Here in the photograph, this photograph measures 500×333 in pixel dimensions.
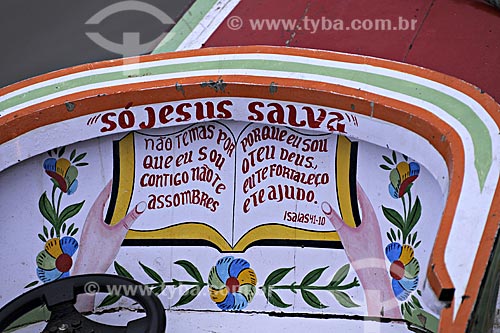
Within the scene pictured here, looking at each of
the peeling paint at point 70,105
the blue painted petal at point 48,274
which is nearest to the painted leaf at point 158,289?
the blue painted petal at point 48,274

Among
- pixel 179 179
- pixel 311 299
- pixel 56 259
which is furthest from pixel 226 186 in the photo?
pixel 56 259

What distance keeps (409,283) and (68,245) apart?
78cm

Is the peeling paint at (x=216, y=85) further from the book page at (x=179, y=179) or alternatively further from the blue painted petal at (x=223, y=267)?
the blue painted petal at (x=223, y=267)

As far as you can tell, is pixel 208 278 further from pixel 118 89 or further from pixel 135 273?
pixel 118 89

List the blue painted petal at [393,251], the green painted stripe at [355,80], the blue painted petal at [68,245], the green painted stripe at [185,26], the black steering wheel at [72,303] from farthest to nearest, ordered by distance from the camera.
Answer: the green painted stripe at [185,26] < the blue painted petal at [68,245] < the blue painted petal at [393,251] < the black steering wheel at [72,303] < the green painted stripe at [355,80]

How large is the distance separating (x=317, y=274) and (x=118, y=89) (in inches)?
24.0

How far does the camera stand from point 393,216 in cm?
201

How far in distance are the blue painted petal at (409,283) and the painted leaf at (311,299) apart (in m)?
0.20

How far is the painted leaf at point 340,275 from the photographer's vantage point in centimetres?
208

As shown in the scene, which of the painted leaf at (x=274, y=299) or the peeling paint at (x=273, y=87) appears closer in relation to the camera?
the peeling paint at (x=273, y=87)

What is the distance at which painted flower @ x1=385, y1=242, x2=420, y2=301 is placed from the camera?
1.99 metres

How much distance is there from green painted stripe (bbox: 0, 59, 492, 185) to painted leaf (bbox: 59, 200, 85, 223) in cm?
26

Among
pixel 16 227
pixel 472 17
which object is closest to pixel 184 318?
pixel 16 227

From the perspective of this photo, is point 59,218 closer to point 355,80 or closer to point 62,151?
point 62,151
